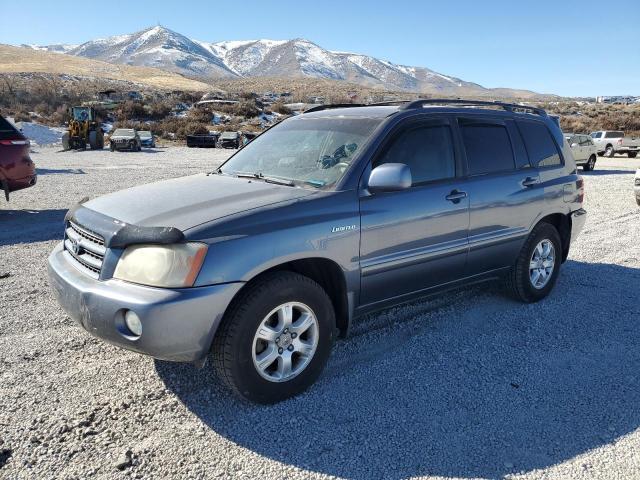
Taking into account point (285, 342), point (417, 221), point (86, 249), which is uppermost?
point (417, 221)

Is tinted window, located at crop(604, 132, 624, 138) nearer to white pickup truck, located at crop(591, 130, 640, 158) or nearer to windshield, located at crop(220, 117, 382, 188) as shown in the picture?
white pickup truck, located at crop(591, 130, 640, 158)

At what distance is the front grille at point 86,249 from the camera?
3.08 meters

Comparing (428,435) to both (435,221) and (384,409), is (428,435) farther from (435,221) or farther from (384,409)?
(435,221)

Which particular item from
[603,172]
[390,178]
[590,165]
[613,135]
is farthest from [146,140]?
[390,178]

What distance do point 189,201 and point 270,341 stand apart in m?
1.02

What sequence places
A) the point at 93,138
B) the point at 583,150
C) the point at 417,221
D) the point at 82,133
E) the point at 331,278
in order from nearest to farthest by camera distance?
1. the point at 331,278
2. the point at 417,221
3. the point at 583,150
4. the point at 82,133
5. the point at 93,138

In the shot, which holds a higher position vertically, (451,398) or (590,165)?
(590,165)

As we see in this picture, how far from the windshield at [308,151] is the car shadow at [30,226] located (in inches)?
169

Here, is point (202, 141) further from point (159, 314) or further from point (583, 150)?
point (159, 314)

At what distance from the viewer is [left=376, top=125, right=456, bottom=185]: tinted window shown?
385 centimetres

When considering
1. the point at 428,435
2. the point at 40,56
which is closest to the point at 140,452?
the point at 428,435

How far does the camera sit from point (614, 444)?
2912mm

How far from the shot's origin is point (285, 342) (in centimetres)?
318

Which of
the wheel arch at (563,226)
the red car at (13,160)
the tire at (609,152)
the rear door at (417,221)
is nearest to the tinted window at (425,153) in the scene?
the rear door at (417,221)
